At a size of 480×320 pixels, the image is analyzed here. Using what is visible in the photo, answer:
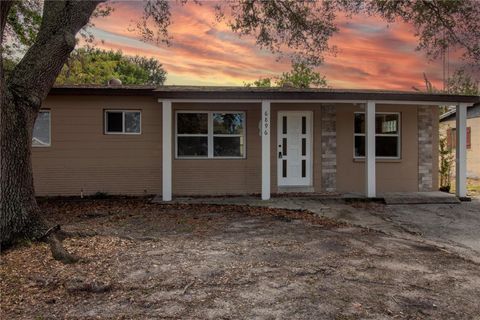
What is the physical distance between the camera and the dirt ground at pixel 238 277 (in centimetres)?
378

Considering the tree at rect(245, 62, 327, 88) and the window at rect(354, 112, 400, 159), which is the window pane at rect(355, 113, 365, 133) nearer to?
the window at rect(354, 112, 400, 159)

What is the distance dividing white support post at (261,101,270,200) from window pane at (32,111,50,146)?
19.9 ft

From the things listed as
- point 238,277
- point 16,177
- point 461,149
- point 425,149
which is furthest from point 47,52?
point 425,149

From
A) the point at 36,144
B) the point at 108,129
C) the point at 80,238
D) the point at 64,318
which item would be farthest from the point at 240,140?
the point at 64,318

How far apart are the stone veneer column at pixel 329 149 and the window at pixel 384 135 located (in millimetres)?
747

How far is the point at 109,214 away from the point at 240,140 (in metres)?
4.61

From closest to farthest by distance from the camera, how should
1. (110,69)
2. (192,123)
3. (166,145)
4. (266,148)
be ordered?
(166,145)
(266,148)
(192,123)
(110,69)

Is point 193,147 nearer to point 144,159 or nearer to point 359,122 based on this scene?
point 144,159

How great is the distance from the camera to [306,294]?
4137mm

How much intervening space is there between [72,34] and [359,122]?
28.2ft

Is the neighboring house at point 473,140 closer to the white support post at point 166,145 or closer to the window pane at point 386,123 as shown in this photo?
the window pane at point 386,123

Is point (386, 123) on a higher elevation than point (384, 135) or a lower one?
higher

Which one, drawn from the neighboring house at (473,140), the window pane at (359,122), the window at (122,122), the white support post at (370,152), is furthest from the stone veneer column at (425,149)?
the neighboring house at (473,140)

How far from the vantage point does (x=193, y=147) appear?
1192 centimetres
